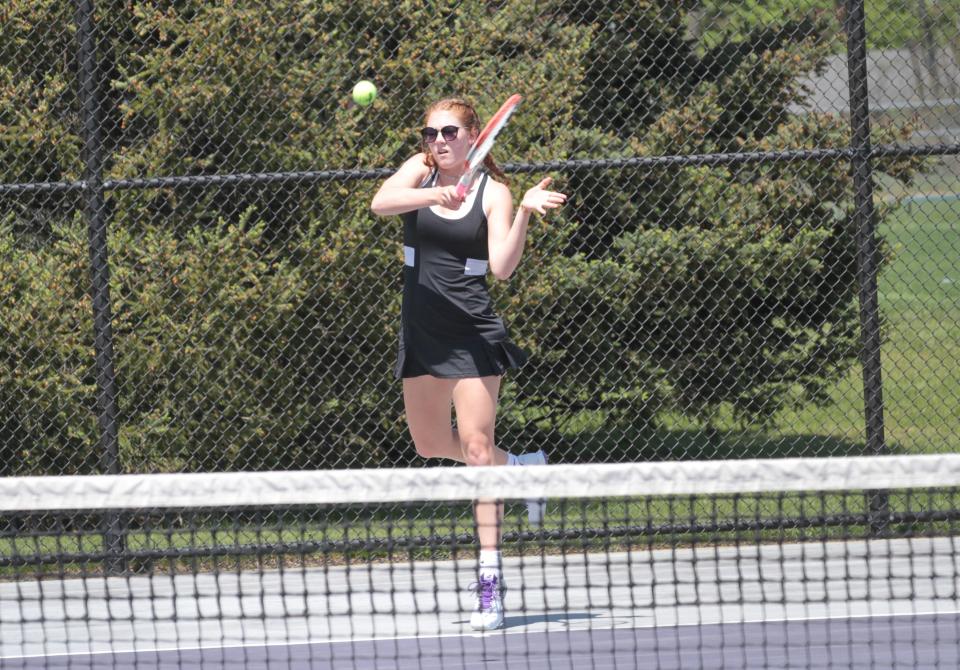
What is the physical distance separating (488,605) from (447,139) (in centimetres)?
147

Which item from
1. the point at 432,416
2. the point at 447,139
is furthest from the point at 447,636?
the point at 447,139

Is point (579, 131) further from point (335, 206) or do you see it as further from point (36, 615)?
point (36, 615)

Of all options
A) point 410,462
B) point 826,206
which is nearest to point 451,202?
point 410,462

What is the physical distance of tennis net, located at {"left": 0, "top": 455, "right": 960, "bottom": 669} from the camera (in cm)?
329

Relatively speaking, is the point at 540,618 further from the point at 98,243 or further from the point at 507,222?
the point at 98,243

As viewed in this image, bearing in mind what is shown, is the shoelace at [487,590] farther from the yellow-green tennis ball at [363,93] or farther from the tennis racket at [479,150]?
the yellow-green tennis ball at [363,93]

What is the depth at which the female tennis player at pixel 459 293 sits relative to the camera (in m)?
4.50

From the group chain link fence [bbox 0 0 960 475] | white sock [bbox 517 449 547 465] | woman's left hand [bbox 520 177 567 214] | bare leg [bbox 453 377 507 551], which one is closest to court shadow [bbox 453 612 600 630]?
bare leg [bbox 453 377 507 551]

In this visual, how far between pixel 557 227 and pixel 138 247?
181 cm

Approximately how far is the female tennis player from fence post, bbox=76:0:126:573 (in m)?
1.57

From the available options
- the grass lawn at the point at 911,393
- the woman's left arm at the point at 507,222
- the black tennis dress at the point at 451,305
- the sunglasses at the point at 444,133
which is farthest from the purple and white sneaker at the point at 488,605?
the grass lawn at the point at 911,393

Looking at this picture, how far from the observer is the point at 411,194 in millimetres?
4457

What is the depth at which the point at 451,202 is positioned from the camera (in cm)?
434

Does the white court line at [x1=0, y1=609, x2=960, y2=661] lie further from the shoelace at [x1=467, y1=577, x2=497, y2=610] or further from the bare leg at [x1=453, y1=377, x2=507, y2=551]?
the bare leg at [x1=453, y1=377, x2=507, y2=551]
